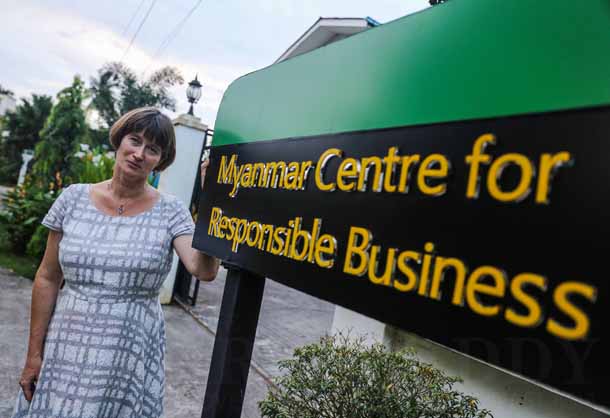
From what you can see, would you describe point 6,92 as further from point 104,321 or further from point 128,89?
point 104,321

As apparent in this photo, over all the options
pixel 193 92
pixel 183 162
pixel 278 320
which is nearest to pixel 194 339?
pixel 278 320

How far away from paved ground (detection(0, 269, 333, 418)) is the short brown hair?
2165 millimetres

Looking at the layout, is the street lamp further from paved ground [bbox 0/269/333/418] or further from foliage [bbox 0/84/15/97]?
foliage [bbox 0/84/15/97]

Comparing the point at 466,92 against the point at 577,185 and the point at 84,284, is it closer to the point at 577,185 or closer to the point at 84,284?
the point at 577,185

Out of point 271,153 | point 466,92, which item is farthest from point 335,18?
point 466,92

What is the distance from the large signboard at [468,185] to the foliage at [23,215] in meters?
6.53

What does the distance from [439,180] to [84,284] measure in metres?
1.26

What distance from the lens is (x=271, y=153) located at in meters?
1.15

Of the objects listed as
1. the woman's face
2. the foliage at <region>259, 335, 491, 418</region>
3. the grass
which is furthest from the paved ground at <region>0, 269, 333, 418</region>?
the woman's face

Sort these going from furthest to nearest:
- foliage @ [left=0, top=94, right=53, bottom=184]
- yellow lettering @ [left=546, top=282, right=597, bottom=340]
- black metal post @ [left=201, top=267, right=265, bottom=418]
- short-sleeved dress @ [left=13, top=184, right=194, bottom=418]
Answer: foliage @ [left=0, top=94, right=53, bottom=184] < short-sleeved dress @ [left=13, top=184, right=194, bottom=418] < black metal post @ [left=201, top=267, right=265, bottom=418] < yellow lettering @ [left=546, top=282, right=597, bottom=340]

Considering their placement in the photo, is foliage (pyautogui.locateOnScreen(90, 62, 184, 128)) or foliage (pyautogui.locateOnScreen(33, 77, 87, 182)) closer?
foliage (pyautogui.locateOnScreen(33, 77, 87, 182))

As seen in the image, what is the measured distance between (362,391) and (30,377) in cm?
120

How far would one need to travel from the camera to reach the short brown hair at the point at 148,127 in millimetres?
1528

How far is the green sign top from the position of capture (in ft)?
1.87
